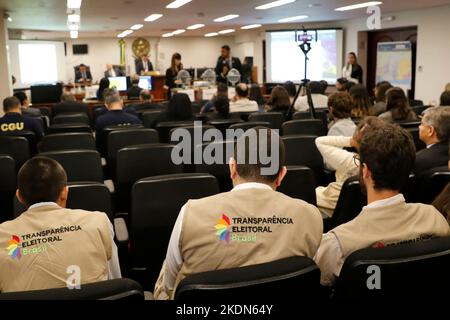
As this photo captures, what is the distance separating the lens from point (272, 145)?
1.93 m

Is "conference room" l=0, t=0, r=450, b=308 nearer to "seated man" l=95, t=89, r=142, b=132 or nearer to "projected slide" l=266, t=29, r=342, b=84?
"seated man" l=95, t=89, r=142, b=132

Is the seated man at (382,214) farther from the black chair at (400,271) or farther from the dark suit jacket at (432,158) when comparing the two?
the dark suit jacket at (432,158)

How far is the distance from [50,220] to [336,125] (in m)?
2.94

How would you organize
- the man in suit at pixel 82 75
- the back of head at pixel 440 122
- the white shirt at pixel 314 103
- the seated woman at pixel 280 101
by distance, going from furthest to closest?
the man in suit at pixel 82 75 < the white shirt at pixel 314 103 < the seated woman at pixel 280 101 < the back of head at pixel 440 122

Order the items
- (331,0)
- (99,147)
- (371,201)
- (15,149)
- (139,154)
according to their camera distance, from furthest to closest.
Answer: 1. (331,0)
2. (99,147)
3. (15,149)
4. (139,154)
5. (371,201)

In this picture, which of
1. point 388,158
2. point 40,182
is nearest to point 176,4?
point 40,182

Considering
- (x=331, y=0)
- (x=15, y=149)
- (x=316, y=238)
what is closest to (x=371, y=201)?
(x=316, y=238)

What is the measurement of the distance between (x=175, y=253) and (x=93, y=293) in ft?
1.77

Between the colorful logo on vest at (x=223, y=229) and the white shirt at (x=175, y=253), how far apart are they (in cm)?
13

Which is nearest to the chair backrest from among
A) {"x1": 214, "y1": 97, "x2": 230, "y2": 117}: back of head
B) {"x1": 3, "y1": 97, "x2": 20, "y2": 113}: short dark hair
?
{"x1": 3, "y1": 97, "x2": 20, "y2": 113}: short dark hair

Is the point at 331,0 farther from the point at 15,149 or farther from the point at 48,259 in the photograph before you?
the point at 48,259

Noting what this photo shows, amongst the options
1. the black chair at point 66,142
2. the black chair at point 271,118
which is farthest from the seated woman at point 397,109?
the black chair at point 66,142

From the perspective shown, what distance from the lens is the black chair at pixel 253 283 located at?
1374 millimetres

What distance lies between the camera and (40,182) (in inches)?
73.7
